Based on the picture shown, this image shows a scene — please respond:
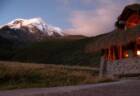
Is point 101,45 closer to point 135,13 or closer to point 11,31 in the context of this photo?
point 135,13

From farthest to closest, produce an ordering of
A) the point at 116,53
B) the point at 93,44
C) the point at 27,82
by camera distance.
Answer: the point at 116,53 → the point at 93,44 → the point at 27,82

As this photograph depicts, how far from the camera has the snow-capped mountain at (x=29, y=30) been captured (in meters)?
138

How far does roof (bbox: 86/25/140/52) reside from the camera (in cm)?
2674

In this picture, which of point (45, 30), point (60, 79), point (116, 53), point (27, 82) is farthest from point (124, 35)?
point (45, 30)

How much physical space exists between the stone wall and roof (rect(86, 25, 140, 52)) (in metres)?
1.77

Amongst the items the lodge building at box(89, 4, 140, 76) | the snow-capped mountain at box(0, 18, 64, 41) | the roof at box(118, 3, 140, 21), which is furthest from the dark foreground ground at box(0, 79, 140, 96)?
the snow-capped mountain at box(0, 18, 64, 41)

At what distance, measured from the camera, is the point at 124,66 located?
2925 cm

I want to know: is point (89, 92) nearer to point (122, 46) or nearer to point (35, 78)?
point (35, 78)

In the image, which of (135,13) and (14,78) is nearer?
(14,78)

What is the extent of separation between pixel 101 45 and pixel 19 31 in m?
112

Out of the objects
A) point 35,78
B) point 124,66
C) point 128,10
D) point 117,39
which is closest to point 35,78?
point 35,78

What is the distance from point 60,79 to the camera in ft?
70.3

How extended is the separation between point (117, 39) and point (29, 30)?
11842 centimetres

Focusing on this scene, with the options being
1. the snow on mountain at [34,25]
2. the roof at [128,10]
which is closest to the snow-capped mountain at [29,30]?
the snow on mountain at [34,25]
